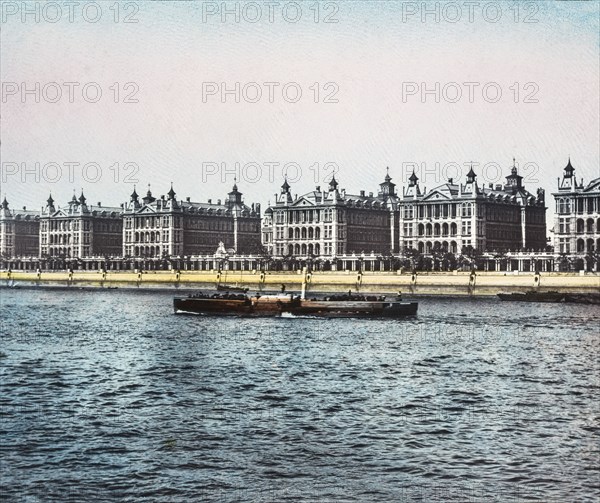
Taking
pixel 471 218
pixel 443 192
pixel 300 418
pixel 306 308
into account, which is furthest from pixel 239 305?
pixel 443 192

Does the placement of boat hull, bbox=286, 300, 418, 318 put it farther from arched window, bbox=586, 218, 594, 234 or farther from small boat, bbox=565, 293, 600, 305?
arched window, bbox=586, 218, 594, 234

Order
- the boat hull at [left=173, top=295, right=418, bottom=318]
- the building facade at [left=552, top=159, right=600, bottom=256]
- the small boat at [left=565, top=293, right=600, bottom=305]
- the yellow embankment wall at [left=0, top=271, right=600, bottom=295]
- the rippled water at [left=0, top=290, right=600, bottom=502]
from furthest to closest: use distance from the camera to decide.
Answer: the building facade at [left=552, top=159, right=600, bottom=256] < the yellow embankment wall at [left=0, top=271, right=600, bottom=295] < the small boat at [left=565, top=293, right=600, bottom=305] < the boat hull at [left=173, top=295, right=418, bottom=318] < the rippled water at [left=0, top=290, right=600, bottom=502]

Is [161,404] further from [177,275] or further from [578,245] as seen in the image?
[578,245]

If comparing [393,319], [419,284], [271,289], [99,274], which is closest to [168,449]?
[393,319]

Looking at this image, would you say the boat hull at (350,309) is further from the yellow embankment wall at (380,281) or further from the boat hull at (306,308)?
the yellow embankment wall at (380,281)

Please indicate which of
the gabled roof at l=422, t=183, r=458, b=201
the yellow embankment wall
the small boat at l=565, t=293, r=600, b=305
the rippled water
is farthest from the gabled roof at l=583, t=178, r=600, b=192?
the rippled water

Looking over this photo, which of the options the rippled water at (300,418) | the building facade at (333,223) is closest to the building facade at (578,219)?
the building facade at (333,223)
